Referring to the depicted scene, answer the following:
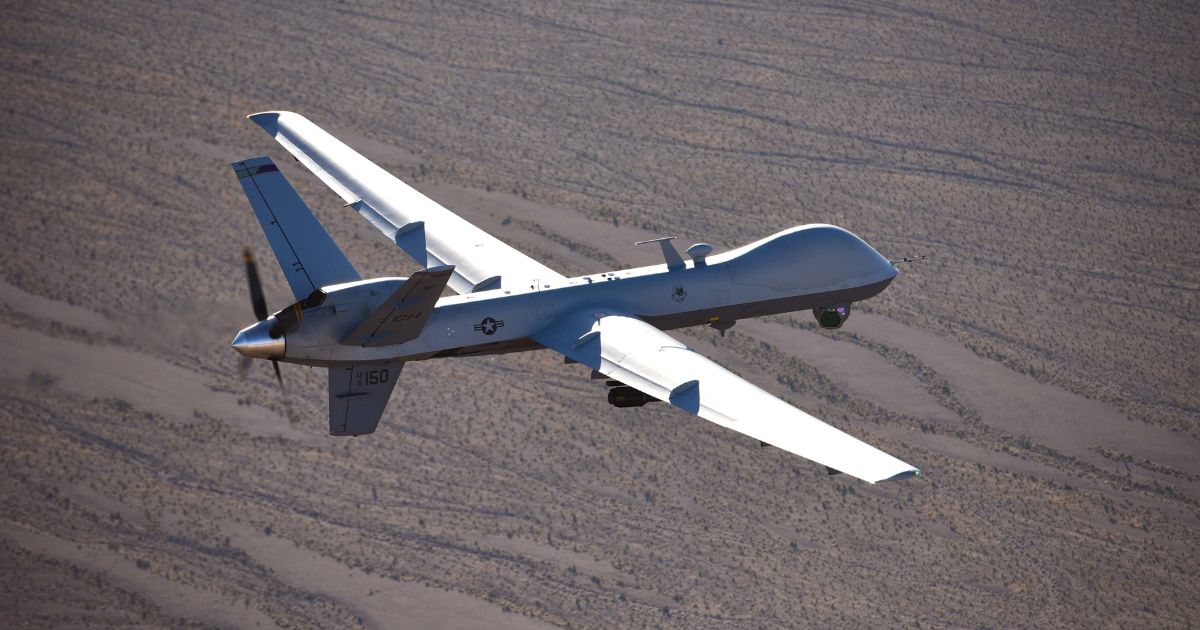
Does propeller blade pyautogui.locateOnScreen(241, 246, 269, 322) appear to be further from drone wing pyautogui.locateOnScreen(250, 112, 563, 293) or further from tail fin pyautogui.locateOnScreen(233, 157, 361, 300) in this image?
drone wing pyautogui.locateOnScreen(250, 112, 563, 293)

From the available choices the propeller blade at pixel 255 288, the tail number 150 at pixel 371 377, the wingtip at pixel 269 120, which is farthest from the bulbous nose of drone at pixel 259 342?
the wingtip at pixel 269 120

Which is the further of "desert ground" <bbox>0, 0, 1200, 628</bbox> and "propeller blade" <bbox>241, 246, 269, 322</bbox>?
"desert ground" <bbox>0, 0, 1200, 628</bbox>

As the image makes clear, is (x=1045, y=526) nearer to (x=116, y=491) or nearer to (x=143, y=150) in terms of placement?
(x=116, y=491)

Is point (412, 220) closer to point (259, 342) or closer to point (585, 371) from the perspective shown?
point (259, 342)

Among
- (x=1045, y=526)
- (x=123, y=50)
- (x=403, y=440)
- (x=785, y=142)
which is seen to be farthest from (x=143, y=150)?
(x=1045, y=526)

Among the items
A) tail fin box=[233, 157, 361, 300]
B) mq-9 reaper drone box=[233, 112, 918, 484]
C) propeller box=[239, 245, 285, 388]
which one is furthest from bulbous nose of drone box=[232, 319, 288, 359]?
tail fin box=[233, 157, 361, 300]

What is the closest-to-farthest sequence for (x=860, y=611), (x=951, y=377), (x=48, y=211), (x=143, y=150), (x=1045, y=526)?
(x=860, y=611)
(x=1045, y=526)
(x=951, y=377)
(x=48, y=211)
(x=143, y=150)

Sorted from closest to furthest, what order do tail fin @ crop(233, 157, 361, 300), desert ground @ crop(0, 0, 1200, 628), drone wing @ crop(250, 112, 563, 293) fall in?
tail fin @ crop(233, 157, 361, 300), drone wing @ crop(250, 112, 563, 293), desert ground @ crop(0, 0, 1200, 628)
